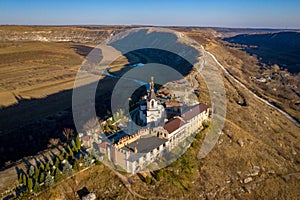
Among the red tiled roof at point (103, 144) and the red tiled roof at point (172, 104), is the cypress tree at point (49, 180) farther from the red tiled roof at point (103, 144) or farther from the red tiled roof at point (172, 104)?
the red tiled roof at point (172, 104)

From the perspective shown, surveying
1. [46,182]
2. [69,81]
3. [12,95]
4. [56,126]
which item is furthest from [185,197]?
[69,81]

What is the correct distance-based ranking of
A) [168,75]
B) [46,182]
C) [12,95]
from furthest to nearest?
1. [168,75]
2. [12,95]
3. [46,182]

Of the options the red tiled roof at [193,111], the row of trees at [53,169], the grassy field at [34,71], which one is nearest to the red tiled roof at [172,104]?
the red tiled roof at [193,111]

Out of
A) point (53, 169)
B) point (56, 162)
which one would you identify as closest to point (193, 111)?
point (56, 162)

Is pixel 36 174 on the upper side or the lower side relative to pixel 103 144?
lower

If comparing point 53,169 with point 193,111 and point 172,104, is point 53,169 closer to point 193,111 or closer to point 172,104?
point 172,104

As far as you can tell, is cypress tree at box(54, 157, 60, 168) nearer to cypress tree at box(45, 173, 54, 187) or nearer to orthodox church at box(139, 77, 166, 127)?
cypress tree at box(45, 173, 54, 187)

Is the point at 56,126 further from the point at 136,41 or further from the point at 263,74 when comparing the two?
the point at 136,41
